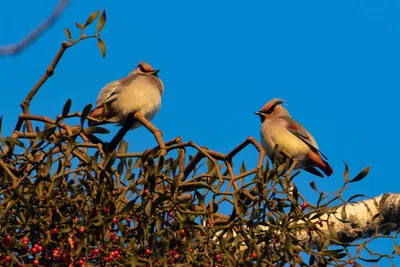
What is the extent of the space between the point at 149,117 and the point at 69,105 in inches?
92.6

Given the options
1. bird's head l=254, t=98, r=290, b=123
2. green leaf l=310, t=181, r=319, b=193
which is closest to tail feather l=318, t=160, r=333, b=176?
bird's head l=254, t=98, r=290, b=123

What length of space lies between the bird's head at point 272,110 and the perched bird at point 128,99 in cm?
68

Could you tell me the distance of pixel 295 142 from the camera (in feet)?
16.5

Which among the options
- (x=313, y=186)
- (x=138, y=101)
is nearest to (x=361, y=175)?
(x=313, y=186)

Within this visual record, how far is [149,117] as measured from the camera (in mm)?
5160

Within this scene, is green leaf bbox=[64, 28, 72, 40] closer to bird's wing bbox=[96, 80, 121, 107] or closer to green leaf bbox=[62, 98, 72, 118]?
green leaf bbox=[62, 98, 72, 118]

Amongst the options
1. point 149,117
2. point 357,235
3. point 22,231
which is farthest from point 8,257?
point 149,117

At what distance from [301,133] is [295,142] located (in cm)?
11

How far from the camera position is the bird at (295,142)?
5.03 m

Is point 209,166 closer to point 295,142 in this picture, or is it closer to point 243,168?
point 243,168

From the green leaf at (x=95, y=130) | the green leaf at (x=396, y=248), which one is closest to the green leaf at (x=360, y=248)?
the green leaf at (x=396, y=248)

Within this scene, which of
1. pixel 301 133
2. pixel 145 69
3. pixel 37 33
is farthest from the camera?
pixel 145 69

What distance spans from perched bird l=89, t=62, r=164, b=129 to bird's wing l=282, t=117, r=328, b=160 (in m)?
0.82

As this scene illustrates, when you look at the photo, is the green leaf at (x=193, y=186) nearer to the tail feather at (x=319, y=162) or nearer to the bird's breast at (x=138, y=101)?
the bird's breast at (x=138, y=101)
